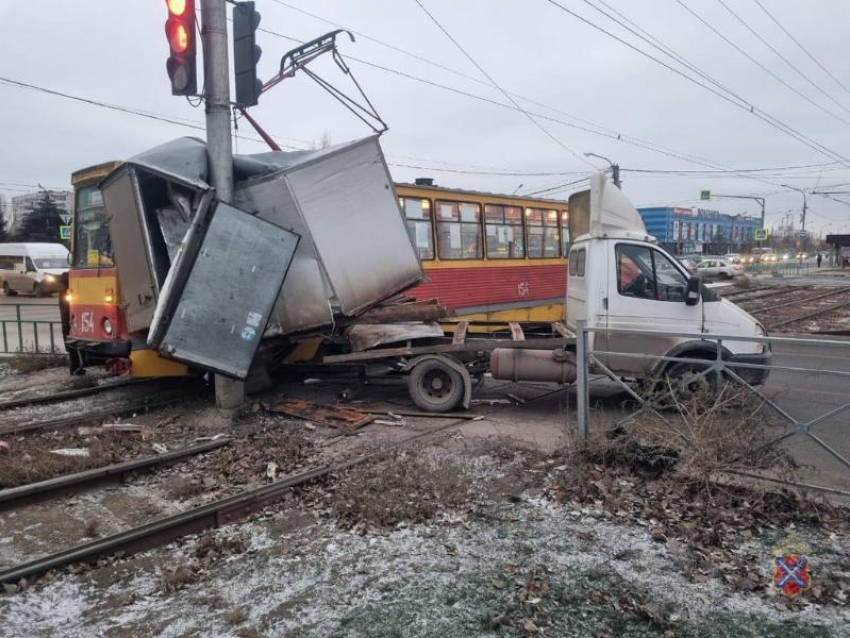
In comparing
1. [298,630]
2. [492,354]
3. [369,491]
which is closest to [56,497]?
[369,491]

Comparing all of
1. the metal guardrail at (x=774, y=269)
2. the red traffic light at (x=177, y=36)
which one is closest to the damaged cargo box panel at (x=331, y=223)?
the red traffic light at (x=177, y=36)

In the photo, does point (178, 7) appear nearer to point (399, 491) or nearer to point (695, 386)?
point (399, 491)

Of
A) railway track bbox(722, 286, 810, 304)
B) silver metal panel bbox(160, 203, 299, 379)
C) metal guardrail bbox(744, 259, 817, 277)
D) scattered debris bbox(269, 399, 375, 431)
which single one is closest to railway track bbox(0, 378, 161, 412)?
scattered debris bbox(269, 399, 375, 431)

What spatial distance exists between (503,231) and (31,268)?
30.5m

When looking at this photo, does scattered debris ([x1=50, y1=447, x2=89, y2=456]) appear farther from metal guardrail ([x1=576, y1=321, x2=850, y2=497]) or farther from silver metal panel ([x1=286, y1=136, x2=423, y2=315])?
metal guardrail ([x1=576, y1=321, x2=850, y2=497])

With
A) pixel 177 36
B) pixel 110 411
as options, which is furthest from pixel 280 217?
pixel 110 411

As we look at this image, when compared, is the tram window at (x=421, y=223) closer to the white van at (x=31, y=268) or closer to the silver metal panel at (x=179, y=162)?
the silver metal panel at (x=179, y=162)

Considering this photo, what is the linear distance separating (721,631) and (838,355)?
10787 millimetres

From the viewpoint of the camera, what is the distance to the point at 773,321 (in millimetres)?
17453

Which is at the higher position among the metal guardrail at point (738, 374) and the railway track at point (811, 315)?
the metal guardrail at point (738, 374)

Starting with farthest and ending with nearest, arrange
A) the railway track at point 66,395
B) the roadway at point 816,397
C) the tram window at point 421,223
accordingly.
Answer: the tram window at point 421,223, the railway track at point 66,395, the roadway at point 816,397

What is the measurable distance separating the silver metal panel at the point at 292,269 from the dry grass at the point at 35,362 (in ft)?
21.6

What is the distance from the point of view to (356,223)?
7906 millimetres

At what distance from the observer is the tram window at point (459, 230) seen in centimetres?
1228
